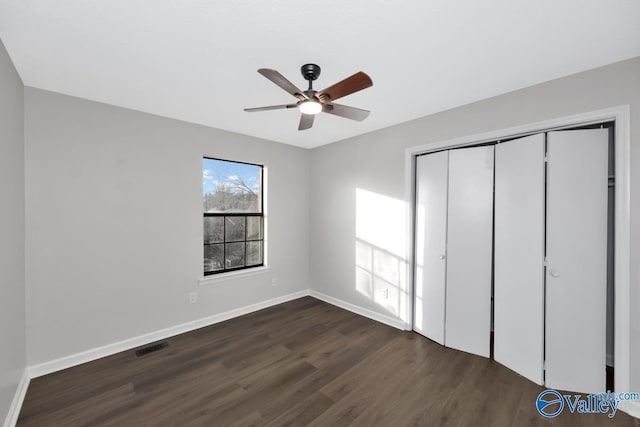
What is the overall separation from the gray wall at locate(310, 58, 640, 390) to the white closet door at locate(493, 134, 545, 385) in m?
0.35

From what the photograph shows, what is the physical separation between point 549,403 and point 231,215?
3.77 metres

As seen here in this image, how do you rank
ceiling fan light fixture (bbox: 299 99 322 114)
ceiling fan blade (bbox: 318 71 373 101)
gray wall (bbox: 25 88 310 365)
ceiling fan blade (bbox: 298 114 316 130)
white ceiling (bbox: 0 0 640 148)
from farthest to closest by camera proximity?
1. gray wall (bbox: 25 88 310 365)
2. ceiling fan blade (bbox: 298 114 316 130)
3. ceiling fan light fixture (bbox: 299 99 322 114)
4. ceiling fan blade (bbox: 318 71 373 101)
5. white ceiling (bbox: 0 0 640 148)

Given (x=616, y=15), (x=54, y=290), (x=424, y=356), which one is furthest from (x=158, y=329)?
(x=616, y=15)

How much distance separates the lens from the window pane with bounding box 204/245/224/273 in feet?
11.9

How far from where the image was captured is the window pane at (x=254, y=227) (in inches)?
159

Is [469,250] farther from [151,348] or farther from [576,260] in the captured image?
[151,348]

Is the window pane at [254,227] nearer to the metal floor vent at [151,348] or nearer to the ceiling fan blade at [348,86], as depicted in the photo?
the metal floor vent at [151,348]

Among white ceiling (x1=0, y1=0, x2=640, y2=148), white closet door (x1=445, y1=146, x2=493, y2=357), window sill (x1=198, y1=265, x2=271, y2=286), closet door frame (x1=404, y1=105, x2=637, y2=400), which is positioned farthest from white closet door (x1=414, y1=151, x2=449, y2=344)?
window sill (x1=198, y1=265, x2=271, y2=286)

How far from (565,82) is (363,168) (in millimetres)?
2178

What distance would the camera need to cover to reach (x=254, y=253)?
4.10 meters

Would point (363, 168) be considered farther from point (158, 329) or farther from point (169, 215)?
point (158, 329)

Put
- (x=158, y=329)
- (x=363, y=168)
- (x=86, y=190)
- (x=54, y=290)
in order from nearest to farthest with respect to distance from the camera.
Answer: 1. (x=54, y=290)
2. (x=86, y=190)
3. (x=158, y=329)
4. (x=363, y=168)

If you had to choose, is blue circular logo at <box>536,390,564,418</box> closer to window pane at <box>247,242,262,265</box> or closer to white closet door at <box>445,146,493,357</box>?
white closet door at <box>445,146,493,357</box>

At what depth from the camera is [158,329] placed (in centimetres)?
309
